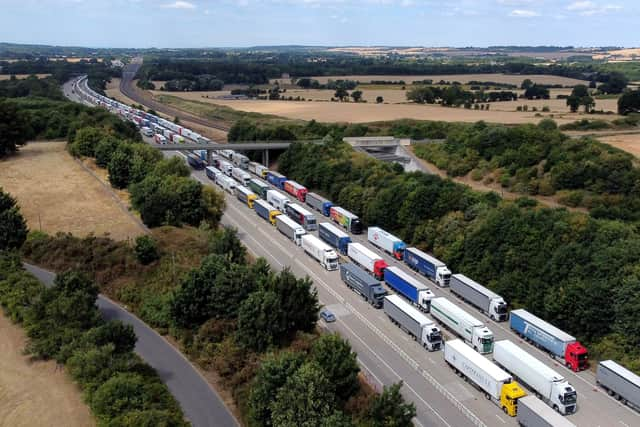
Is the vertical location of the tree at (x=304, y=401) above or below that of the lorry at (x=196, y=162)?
above

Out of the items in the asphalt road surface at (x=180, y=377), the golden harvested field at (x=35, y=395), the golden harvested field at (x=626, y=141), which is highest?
the golden harvested field at (x=626, y=141)

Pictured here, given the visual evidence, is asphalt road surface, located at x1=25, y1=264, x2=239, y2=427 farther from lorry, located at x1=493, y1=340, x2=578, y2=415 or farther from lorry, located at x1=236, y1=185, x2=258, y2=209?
lorry, located at x1=236, y1=185, x2=258, y2=209

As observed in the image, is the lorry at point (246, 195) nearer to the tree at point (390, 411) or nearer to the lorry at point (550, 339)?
the lorry at point (550, 339)

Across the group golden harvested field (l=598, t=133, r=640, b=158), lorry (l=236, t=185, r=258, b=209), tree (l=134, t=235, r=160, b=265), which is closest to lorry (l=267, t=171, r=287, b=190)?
lorry (l=236, t=185, r=258, b=209)

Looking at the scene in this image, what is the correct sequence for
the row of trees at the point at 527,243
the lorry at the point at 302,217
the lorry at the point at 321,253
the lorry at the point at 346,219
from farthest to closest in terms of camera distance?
the lorry at the point at 302,217
the lorry at the point at 346,219
the lorry at the point at 321,253
the row of trees at the point at 527,243

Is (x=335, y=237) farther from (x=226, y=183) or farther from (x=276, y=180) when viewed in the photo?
(x=226, y=183)

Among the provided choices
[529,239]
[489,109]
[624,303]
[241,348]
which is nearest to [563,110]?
[489,109]

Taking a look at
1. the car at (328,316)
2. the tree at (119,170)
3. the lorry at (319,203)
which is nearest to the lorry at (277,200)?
the lorry at (319,203)
